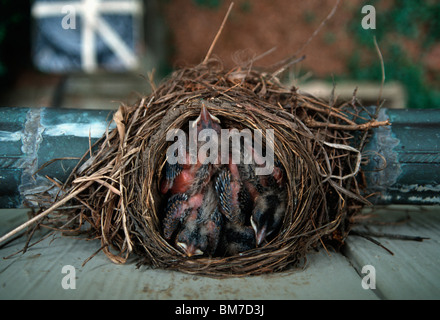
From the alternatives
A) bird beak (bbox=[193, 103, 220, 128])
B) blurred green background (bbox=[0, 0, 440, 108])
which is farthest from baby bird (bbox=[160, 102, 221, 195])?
blurred green background (bbox=[0, 0, 440, 108])

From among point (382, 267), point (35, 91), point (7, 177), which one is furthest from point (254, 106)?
point (35, 91)

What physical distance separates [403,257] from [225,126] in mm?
803

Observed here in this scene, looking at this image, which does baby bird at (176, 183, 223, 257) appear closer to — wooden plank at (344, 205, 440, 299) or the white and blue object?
wooden plank at (344, 205, 440, 299)

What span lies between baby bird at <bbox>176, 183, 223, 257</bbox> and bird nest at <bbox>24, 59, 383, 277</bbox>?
0.13 ft

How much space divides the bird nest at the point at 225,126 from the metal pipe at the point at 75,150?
0.09 meters

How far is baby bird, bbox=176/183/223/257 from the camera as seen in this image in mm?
1165

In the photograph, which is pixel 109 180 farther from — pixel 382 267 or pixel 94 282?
pixel 382 267

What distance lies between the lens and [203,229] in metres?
1.19

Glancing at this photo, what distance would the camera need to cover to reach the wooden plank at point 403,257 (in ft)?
3.54

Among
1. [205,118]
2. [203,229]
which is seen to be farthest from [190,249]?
[205,118]

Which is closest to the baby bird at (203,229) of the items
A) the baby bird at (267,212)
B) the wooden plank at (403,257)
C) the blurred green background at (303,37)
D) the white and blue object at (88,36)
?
the baby bird at (267,212)

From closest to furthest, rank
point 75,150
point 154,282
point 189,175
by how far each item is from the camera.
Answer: point 154,282 → point 189,175 → point 75,150

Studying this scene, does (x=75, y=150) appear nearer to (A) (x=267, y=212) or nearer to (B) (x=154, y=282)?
(B) (x=154, y=282)

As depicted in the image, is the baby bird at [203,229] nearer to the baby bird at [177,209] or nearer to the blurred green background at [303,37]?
the baby bird at [177,209]
